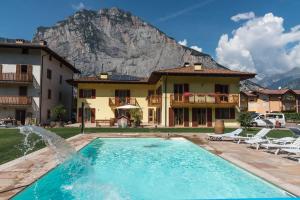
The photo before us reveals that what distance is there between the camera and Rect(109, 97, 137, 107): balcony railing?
3559 centimetres

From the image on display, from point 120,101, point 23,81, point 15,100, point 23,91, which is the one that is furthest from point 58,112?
point 120,101

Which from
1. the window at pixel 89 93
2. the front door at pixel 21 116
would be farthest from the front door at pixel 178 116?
the front door at pixel 21 116

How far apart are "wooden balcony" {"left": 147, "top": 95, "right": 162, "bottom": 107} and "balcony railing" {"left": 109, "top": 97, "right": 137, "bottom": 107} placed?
1.81 m

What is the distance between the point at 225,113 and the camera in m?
31.8

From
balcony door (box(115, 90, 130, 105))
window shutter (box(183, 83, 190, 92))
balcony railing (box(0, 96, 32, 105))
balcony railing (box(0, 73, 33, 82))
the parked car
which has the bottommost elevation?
the parked car

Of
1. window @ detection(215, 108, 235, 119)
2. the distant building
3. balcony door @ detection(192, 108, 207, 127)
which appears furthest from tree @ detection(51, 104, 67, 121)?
the distant building

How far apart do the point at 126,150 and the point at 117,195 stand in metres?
7.50

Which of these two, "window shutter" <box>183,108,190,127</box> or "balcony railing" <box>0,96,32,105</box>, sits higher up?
"balcony railing" <box>0,96,32,105</box>

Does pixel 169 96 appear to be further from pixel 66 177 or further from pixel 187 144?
pixel 66 177

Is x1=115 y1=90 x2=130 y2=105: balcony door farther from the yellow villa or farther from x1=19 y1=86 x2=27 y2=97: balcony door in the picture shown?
x1=19 y1=86 x2=27 y2=97: balcony door

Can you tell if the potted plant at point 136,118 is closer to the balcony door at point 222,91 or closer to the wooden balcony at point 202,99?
the wooden balcony at point 202,99

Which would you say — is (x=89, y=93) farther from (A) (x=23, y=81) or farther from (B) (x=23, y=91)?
(A) (x=23, y=81)

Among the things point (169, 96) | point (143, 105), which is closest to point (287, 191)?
point (169, 96)

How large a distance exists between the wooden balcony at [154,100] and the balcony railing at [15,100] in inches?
501
